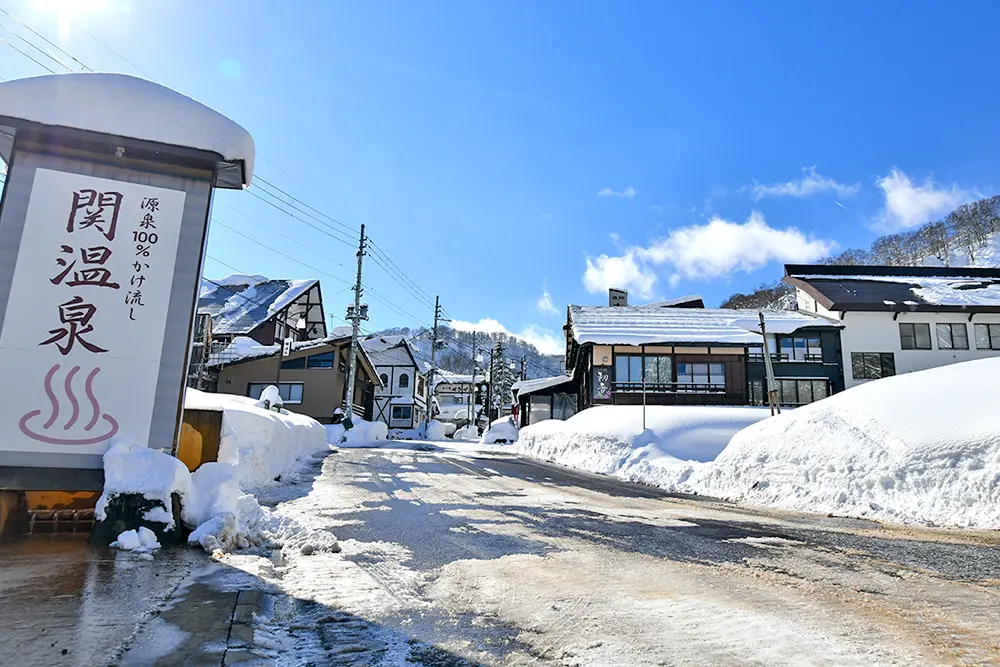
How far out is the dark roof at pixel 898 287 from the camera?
2914cm

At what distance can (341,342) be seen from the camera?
3397 centimetres

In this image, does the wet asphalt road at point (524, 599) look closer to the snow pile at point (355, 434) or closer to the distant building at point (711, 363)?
the snow pile at point (355, 434)

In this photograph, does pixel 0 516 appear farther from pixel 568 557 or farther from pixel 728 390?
pixel 728 390

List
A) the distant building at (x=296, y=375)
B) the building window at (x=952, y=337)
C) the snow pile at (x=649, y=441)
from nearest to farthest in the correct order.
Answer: the snow pile at (x=649, y=441) < the building window at (x=952, y=337) < the distant building at (x=296, y=375)

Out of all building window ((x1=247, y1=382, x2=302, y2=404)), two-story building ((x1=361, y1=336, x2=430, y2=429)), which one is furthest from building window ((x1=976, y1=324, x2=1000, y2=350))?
two-story building ((x1=361, y1=336, x2=430, y2=429))

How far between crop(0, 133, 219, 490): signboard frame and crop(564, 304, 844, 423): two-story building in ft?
77.9

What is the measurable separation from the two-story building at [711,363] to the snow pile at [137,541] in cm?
2483

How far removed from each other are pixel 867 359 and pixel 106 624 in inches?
1359

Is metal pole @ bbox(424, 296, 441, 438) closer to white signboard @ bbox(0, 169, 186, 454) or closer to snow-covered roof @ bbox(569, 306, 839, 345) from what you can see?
snow-covered roof @ bbox(569, 306, 839, 345)

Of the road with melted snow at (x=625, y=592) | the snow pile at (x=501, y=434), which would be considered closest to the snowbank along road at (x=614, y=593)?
the road with melted snow at (x=625, y=592)

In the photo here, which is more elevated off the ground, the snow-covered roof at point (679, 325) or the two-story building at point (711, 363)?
the snow-covered roof at point (679, 325)

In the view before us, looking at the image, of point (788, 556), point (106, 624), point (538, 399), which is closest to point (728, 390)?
point (538, 399)

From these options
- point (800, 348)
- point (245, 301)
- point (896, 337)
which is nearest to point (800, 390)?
point (800, 348)

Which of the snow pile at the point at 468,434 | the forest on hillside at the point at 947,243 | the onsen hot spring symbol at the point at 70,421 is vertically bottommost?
the snow pile at the point at 468,434
